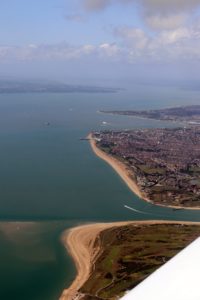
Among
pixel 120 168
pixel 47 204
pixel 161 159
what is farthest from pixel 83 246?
pixel 161 159

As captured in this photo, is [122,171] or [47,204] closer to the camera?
[47,204]

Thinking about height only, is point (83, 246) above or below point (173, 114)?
below

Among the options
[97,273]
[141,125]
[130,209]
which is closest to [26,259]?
[97,273]

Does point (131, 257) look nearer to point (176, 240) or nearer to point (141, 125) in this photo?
point (176, 240)

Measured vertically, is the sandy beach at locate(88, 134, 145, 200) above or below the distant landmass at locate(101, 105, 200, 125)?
below

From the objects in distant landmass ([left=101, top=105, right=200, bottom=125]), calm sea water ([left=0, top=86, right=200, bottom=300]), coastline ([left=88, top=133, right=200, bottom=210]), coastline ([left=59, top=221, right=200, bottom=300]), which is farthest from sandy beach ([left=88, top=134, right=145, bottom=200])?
distant landmass ([left=101, top=105, right=200, bottom=125])

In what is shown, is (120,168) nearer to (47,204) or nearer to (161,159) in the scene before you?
(161,159)

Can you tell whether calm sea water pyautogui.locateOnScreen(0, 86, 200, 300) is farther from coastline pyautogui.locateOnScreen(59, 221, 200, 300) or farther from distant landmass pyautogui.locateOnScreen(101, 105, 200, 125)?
distant landmass pyautogui.locateOnScreen(101, 105, 200, 125)
